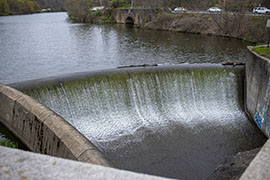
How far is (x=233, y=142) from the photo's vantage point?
29.1ft

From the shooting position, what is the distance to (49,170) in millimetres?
1163

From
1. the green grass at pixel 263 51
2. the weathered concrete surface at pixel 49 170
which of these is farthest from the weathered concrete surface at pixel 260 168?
the green grass at pixel 263 51

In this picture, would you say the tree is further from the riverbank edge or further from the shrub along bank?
the shrub along bank

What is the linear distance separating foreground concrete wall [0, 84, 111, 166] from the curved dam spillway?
2223mm

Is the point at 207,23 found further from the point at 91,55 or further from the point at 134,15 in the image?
the point at 91,55

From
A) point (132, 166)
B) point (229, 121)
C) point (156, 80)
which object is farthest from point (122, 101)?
point (229, 121)

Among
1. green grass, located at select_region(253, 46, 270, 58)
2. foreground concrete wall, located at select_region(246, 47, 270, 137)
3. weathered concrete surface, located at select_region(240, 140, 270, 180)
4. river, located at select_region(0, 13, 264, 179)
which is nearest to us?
weathered concrete surface, located at select_region(240, 140, 270, 180)

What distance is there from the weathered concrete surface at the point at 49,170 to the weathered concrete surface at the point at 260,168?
0.52m

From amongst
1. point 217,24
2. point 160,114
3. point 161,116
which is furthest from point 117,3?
point 161,116

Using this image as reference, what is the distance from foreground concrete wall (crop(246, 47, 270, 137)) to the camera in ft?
29.6

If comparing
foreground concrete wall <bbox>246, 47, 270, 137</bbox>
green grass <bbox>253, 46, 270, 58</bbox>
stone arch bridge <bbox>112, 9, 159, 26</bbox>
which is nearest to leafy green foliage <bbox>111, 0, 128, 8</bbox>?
stone arch bridge <bbox>112, 9, 159, 26</bbox>

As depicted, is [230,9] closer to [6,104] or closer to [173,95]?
[173,95]

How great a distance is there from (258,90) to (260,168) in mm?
9314

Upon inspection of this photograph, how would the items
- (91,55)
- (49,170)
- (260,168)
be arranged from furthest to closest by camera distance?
1. (91,55)
2. (260,168)
3. (49,170)
